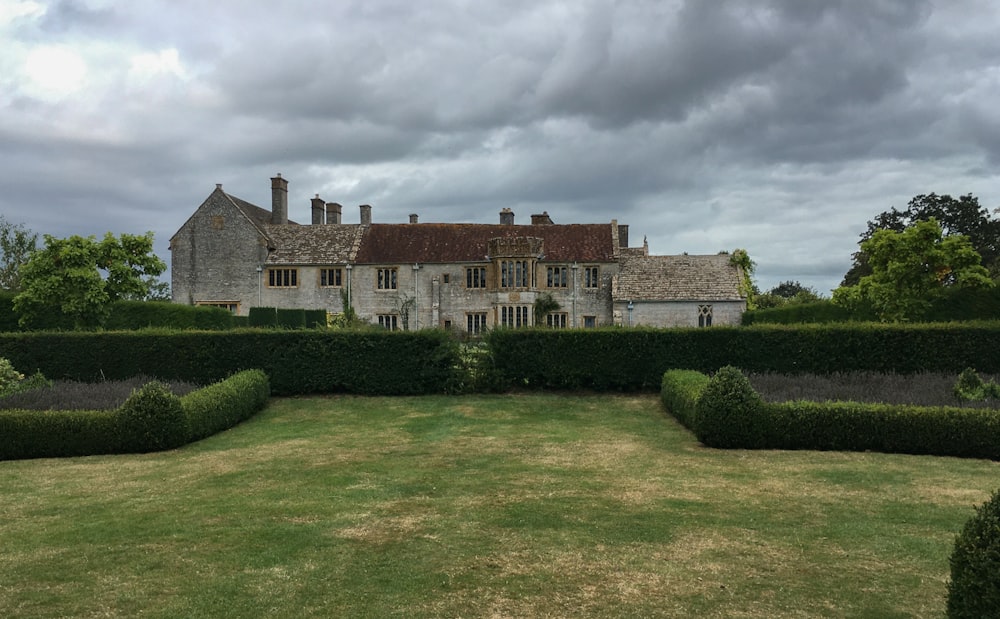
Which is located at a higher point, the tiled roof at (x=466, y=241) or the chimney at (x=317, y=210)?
the chimney at (x=317, y=210)

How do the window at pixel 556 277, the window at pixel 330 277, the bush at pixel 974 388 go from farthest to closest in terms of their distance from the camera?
the window at pixel 330 277
the window at pixel 556 277
the bush at pixel 974 388

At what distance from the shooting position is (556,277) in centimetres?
4272

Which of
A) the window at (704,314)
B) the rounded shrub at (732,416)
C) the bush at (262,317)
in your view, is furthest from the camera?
the window at (704,314)

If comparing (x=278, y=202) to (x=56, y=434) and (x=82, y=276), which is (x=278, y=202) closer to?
(x=82, y=276)

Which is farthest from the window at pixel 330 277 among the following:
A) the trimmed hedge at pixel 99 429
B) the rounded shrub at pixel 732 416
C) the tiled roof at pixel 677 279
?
the rounded shrub at pixel 732 416

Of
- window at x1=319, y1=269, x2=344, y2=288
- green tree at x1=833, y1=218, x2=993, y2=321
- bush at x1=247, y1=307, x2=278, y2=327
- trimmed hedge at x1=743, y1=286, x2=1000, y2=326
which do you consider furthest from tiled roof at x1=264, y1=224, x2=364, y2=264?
green tree at x1=833, y1=218, x2=993, y2=321

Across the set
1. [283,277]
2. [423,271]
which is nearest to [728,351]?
[423,271]

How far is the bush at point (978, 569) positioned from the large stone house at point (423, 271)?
122 feet

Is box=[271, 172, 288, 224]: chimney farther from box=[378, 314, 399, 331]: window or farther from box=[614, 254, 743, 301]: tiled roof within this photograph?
box=[614, 254, 743, 301]: tiled roof

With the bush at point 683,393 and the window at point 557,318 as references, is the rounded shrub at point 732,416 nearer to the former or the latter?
the bush at point 683,393

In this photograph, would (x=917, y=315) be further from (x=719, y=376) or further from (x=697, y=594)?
(x=697, y=594)

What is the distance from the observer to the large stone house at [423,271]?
138 feet

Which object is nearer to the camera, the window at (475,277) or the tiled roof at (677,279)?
the tiled roof at (677,279)

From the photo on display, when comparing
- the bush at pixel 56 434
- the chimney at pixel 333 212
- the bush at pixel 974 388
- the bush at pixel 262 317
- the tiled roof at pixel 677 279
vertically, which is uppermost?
the chimney at pixel 333 212
